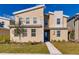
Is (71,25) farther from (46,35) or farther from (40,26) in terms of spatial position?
(40,26)

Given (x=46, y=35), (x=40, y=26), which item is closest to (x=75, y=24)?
(x=46, y=35)

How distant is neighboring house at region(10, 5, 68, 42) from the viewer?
35.7 feet

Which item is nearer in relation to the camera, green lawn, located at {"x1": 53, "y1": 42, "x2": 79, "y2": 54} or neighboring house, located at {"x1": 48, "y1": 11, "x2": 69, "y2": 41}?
green lawn, located at {"x1": 53, "y1": 42, "x2": 79, "y2": 54}

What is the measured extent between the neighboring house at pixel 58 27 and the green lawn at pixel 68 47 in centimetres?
16

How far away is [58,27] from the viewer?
10945 mm

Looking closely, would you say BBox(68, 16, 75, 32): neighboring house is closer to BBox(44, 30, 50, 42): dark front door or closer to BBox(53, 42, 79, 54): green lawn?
BBox(53, 42, 79, 54): green lawn

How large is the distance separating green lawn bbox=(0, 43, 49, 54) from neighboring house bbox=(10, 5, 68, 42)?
0.55 feet

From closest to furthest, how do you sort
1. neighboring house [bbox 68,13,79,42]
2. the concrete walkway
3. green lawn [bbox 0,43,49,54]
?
the concrete walkway < green lawn [bbox 0,43,49,54] < neighboring house [bbox 68,13,79,42]

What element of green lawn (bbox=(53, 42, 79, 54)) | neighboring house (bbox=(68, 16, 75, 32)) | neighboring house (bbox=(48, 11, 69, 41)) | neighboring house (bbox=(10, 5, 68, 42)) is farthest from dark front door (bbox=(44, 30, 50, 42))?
neighboring house (bbox=(68, 16, 75, 32))

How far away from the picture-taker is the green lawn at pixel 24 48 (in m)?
10.7

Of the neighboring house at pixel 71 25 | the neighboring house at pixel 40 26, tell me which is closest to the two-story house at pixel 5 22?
the neighboring house at pixel 40 26

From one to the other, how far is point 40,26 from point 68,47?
0.98 meters

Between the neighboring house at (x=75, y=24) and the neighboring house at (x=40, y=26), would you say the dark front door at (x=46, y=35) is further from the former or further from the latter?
the neighboring house at (x=75, y=24)

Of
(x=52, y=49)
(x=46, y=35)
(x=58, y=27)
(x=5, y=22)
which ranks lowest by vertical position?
(x=52, y=49)
